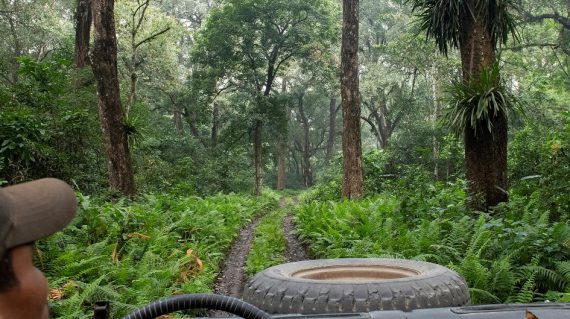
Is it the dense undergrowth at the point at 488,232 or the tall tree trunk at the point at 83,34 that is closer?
the dense undergrowth at the point at 488,232

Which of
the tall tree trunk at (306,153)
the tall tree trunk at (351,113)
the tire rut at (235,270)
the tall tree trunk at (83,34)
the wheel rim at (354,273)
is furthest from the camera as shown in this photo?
the tall tree trunk at (306,153)

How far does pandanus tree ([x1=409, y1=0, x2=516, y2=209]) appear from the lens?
28.9 ft

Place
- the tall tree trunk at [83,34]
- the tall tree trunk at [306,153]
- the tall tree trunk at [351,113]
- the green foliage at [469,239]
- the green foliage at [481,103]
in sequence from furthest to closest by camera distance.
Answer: the tall tree trunk at [306,153]
the tall tree trunk at [83,34]
the tall tree trunk at [351,113]
the green foliage at [481,103]
the green foliage at [469,239]

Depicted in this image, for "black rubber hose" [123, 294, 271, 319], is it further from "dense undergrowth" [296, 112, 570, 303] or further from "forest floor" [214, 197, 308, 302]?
"forest floor" [214, 197, 308, 302]

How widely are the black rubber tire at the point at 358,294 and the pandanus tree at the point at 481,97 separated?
18.5 feet

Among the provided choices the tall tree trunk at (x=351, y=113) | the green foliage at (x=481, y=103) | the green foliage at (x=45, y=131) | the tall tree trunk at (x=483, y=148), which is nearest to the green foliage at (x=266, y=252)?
the tall tree trunk at (x=351, y=113)

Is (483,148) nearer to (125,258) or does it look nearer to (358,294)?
(125,258)

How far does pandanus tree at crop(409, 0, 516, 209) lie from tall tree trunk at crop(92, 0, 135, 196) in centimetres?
710

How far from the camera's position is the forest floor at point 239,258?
25.7 ft

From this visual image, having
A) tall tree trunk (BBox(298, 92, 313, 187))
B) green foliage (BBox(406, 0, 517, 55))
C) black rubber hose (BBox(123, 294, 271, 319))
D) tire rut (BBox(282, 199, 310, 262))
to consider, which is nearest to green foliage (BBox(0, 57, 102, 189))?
tire rut (BBox(282, 199, 310, 262))

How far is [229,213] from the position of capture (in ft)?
49.9

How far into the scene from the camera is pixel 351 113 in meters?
15.0

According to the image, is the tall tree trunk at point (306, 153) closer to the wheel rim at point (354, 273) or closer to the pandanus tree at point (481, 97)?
the pandanus tree at point (481, 97)

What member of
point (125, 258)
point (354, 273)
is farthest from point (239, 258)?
point (354, 273)
